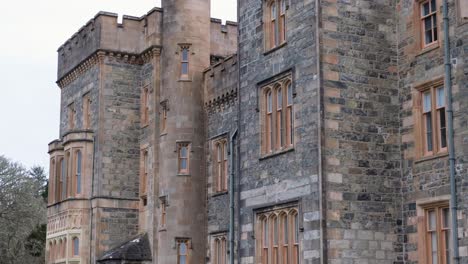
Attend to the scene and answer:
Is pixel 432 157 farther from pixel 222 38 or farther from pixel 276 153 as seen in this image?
pixel 222 38

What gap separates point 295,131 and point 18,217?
1423 inches

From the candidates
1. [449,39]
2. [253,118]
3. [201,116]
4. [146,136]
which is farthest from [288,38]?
[146,136]

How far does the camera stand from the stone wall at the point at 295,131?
2122cm

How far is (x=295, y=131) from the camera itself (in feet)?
72.2

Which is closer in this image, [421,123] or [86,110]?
[421,123]

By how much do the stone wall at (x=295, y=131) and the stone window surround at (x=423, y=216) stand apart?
2417 millimetres

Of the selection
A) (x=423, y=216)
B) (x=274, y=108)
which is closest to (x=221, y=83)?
(x=274, y=108)

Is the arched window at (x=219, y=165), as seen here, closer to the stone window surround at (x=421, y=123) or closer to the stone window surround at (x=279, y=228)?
the stone window surround at (x=279, y=228)

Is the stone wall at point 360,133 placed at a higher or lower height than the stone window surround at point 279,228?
higher

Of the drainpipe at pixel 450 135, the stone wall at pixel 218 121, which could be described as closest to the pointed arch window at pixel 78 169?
the stone wall at pixel 218 121

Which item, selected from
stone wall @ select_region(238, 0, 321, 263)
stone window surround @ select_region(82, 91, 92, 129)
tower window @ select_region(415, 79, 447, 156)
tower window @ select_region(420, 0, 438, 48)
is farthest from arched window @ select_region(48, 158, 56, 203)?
tower window @ select_region(420, 0, 438, 48)

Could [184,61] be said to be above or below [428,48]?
above

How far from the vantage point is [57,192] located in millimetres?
37000

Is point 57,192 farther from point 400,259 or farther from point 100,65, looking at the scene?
point 400,259
